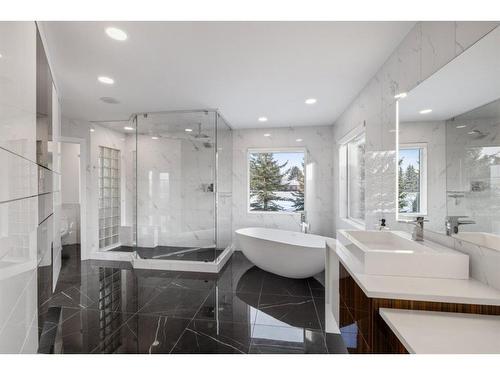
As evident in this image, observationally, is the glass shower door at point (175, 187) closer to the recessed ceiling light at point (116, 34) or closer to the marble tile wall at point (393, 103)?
the recessed ceiling light at point (116, 34)

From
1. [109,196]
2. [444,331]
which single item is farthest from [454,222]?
[109,196]

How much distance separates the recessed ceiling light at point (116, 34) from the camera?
5.93 ft

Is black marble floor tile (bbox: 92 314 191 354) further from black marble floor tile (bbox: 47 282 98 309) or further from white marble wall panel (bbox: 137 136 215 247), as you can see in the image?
white marble wall panel (bbox: 137 136 215 247)

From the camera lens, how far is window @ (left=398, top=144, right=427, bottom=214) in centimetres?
170

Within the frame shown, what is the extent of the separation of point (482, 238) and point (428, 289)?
418 mm

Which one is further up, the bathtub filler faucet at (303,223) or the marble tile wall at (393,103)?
the marble tile wall at (393,103)

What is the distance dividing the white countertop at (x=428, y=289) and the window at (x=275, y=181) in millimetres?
3513

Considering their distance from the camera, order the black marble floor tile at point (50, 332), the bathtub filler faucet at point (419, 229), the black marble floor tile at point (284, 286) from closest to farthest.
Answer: the bathtub filler faucet at point (419, 229)
the black marble floor tile at point (50, 332)
the black marble floor tile at point (284, 286)

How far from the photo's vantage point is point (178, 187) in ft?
13.9

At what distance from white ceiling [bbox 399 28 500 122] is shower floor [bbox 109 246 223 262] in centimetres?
339

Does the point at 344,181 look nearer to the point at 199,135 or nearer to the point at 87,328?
the point at 199,135

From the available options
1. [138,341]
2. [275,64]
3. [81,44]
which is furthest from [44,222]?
[275,64]

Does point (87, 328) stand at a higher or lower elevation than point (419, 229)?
lower

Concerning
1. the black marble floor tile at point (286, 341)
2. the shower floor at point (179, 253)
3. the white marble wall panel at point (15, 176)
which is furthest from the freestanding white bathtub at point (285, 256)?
the white marble wall panel at point (15, 176)
